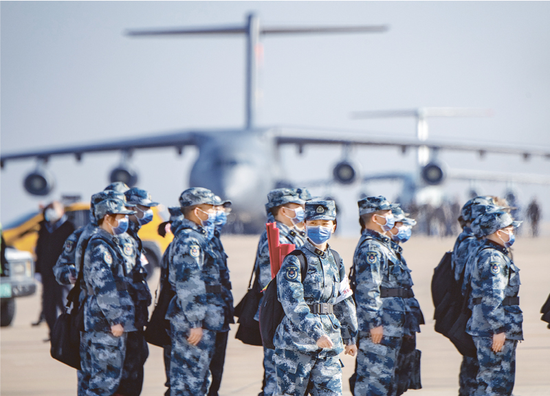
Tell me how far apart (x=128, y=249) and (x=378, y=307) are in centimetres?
167

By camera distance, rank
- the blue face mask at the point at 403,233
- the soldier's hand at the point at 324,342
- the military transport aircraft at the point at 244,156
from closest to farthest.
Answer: the soldier's hand at the point at 324,342 → the blue face mask at the point at 403,233 → the military transport aircraft at the point at 244,156

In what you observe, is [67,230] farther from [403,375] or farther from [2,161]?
[2,161]

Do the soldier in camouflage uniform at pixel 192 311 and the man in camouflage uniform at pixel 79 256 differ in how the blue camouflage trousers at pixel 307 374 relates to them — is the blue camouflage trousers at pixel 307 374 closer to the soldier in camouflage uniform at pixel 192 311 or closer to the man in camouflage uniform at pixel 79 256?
the soldier in camouflage uniform at pixel 192 311

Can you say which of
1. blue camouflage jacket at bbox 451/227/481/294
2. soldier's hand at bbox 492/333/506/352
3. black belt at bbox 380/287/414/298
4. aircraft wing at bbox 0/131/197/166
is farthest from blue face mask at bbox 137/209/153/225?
aircraft wing at bbox 0/131/197/166

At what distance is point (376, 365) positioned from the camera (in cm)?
466

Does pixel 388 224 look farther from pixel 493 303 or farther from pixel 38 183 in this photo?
pixel 38 183

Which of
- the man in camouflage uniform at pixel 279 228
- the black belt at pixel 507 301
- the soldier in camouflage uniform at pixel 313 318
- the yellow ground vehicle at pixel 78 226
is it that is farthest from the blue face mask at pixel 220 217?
the yellow ground vehicle at pixel 78 226

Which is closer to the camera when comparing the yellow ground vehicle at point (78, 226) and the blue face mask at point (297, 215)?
the blue face mask at point (297, 215)

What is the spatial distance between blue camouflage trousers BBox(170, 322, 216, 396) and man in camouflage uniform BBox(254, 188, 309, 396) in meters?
0.39

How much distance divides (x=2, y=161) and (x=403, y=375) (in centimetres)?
2103

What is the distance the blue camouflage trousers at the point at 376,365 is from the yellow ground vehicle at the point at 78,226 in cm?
723

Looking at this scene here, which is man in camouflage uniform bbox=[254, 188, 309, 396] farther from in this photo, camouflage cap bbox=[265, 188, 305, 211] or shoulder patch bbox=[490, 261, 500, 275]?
shoulder patch bbox=[490, 261, 500, 275]

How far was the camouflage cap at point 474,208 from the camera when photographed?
15.8 ft

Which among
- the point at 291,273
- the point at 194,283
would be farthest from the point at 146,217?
the point at 291,273
